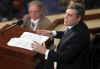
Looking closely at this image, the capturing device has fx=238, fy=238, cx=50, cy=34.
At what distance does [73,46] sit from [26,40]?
421 millimetres

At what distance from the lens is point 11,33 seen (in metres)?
2.33

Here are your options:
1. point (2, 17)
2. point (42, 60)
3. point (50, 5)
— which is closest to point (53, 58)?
point (42, 60)

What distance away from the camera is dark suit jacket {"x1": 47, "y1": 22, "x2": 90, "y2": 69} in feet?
6.85

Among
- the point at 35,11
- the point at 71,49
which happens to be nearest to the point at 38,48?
the point at 71,49

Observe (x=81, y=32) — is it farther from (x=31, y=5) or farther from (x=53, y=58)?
(x=31, y=5)

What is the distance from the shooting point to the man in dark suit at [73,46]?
209cm

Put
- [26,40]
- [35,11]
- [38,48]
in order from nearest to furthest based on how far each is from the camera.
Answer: [38,48] → [26,40] → [35,11]

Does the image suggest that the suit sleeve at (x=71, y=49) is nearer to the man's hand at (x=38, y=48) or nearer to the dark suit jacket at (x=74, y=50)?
the dark suit jacket at (x=74, y=50)

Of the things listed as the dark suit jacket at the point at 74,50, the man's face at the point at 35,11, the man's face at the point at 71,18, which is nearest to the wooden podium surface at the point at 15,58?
the dark suit jacket at the point at 74,50

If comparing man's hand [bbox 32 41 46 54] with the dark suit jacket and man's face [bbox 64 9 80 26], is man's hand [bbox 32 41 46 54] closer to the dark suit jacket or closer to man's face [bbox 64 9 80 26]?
the dark suit jacket

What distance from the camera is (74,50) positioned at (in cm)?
208

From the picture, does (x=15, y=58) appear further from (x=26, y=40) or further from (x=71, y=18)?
(x=71, y=18)

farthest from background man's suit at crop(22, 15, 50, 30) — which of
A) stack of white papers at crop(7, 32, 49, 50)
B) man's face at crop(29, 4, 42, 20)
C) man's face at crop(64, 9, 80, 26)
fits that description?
man's face at crop(64, 9, 80, 26)

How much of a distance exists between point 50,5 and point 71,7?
5.28 metres
